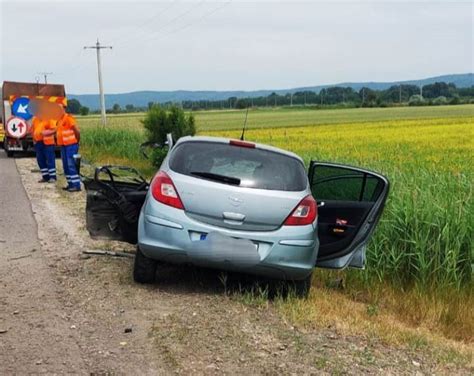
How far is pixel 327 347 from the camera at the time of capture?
4.62 meters

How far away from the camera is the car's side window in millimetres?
6535

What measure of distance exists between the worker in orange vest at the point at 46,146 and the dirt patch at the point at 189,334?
8583 millimetres

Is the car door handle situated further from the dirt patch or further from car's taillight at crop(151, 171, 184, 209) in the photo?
the dirt patch

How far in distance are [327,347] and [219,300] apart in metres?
1.39

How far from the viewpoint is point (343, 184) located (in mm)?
6887

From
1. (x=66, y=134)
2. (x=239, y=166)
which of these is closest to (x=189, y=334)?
(x=239, y=166)

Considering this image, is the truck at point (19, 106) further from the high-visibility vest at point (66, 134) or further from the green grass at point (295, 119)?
the green grass at point (295, 119)

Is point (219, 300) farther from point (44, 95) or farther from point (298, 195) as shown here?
point (44, 95)

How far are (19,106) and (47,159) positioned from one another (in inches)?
369

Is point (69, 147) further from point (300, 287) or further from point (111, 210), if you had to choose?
point (300, 287)

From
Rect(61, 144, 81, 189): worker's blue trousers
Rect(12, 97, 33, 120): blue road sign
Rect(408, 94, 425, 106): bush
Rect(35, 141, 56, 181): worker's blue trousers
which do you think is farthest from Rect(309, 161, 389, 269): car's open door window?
Rect(408, 94, 425, 106): bush

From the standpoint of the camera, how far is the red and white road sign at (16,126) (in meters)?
23.1

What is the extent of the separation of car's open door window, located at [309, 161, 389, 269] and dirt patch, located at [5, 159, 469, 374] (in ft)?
3.96

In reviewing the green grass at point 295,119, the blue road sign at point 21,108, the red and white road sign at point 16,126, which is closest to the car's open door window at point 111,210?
the blue road sign at point 21,108
